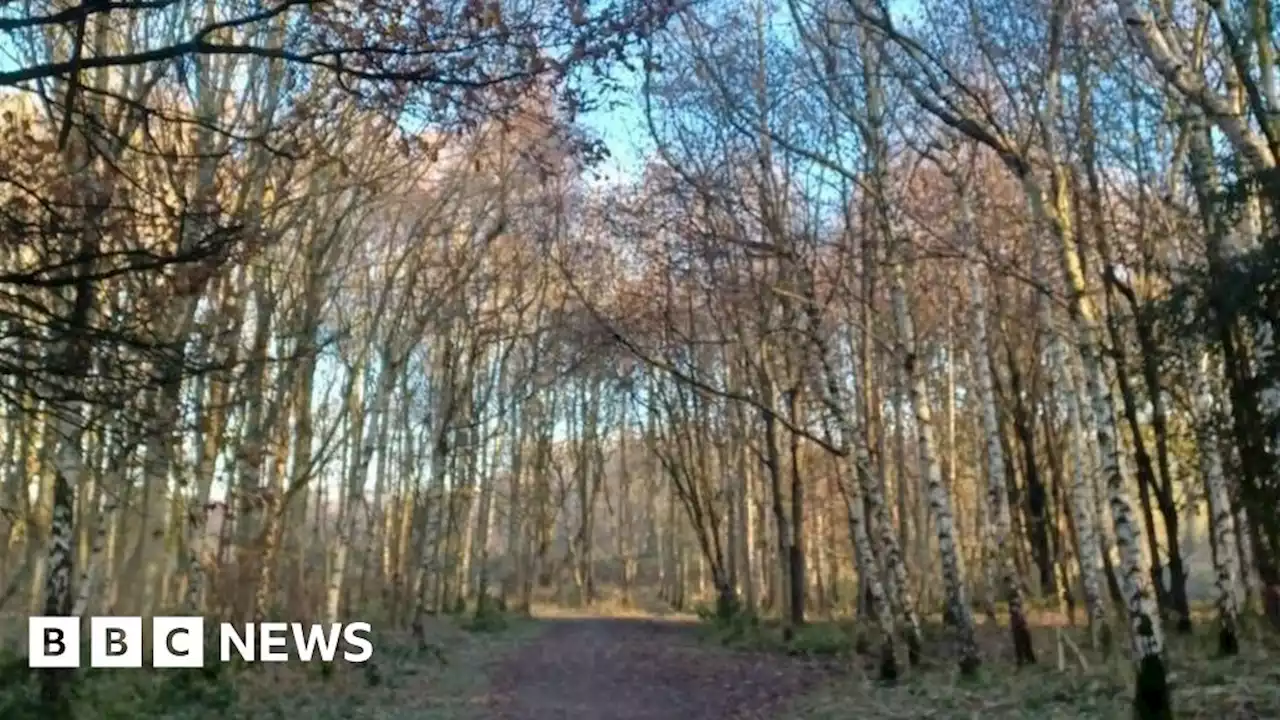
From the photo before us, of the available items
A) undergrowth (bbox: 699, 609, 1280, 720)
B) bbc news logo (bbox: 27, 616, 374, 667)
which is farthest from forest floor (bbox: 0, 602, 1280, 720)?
bbc news logo (bbox: 27, 616, 374, 667)

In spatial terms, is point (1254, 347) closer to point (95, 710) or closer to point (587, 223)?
point (95, 710)

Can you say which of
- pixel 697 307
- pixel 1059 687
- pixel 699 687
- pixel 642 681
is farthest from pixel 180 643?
pixel 697 307

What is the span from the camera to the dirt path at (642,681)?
41.5 feet

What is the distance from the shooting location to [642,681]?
15961 mm

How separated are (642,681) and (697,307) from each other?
12.4 meters

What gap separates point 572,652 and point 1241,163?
1569 centimetres

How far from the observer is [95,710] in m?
10.4

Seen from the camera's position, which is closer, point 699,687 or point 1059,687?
point 1059,687

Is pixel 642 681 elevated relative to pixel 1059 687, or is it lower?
lower

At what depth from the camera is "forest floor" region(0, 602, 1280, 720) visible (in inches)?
423

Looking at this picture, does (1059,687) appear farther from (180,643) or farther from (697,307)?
(697,307)

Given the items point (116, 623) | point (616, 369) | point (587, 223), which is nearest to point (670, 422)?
point (616, 369)

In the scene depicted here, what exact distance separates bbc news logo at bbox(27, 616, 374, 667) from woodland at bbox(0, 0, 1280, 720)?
1.24ft

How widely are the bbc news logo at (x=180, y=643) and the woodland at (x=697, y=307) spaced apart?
0.38 metres
